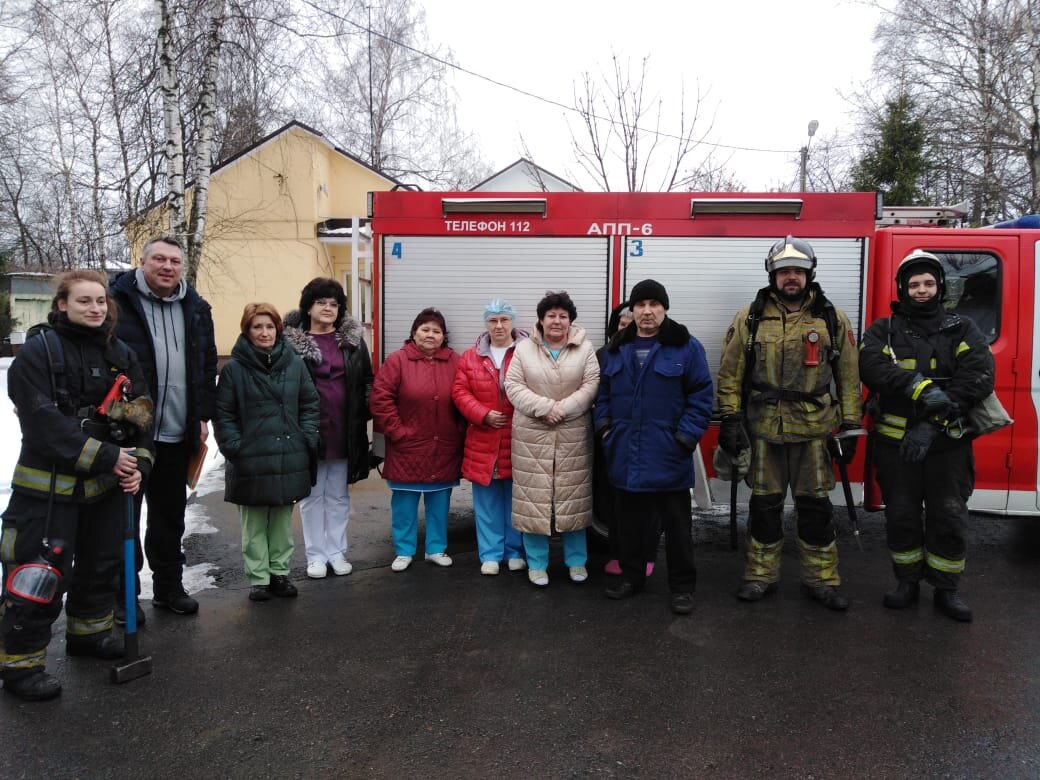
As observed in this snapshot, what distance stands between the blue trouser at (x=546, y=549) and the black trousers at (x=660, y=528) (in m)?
0.37

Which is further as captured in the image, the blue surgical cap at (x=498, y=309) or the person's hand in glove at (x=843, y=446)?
the blue surgical cap at (x=498, y=309)

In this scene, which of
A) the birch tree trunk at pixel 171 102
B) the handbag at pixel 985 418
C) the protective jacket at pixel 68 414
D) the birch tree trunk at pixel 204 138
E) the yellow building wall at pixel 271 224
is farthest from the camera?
the yellow building wall at pixel 271 224

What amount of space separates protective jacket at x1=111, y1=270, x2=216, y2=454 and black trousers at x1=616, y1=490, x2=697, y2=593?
8.07 feet

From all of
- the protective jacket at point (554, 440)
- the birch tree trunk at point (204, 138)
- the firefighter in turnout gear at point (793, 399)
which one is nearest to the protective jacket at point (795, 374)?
the firefighter in turnout gear at point (793, 399)

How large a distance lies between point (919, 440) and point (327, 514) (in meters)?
3.60

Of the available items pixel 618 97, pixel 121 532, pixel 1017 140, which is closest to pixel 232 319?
pixel 618 97

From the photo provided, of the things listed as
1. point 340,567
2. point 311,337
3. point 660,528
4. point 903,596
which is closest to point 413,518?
point 340,567

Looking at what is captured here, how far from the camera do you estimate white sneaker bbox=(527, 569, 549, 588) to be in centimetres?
458

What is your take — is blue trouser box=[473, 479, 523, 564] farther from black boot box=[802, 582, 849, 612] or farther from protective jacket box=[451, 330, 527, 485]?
black boot box=[802, 582, 849, 612]

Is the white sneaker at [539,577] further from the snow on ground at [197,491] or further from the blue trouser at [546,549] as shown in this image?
the snow on ground at [197,491]

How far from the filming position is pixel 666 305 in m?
4.26

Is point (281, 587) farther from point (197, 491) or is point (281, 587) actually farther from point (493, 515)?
point (197, 491)

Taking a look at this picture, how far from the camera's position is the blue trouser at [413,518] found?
4.94 metres

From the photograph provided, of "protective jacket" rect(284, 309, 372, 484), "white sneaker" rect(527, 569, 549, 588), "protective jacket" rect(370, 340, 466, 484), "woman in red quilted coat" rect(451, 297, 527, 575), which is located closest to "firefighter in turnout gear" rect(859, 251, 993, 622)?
"white sneaker" rect(527, 569, 549, 588)
